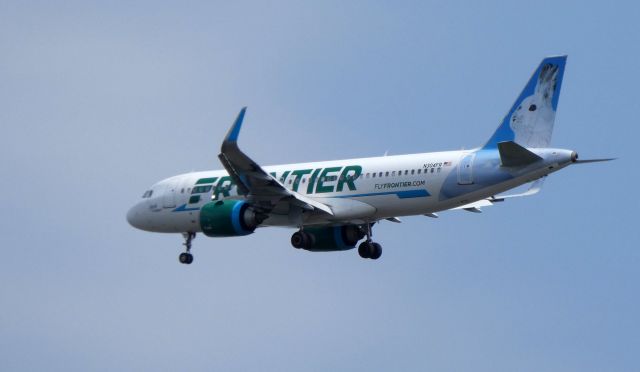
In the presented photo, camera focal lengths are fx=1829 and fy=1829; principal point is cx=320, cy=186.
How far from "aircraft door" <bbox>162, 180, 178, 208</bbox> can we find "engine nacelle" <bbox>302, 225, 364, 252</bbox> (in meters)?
5.38

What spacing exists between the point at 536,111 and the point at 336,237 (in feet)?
33.1

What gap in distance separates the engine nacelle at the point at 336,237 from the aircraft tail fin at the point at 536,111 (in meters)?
7.63

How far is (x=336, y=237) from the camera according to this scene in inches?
2744

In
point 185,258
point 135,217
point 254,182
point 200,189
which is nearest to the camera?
point 254,182

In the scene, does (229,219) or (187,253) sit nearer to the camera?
(229,219)

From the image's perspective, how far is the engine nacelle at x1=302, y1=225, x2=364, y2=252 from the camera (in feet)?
229

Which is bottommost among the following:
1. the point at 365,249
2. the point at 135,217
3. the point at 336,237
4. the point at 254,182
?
the point at 365,249

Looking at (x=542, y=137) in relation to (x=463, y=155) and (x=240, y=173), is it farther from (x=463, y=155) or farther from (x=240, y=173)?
(x=240, y=173)

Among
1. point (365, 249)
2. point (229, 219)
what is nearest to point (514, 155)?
point (365, 249)

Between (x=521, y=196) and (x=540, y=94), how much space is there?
4774 mm

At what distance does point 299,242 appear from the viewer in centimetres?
6812

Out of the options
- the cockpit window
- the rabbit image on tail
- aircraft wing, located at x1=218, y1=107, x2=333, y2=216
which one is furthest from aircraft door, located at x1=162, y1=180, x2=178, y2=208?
the rabbit image on tail

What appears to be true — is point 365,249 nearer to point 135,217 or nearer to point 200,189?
point 200,189

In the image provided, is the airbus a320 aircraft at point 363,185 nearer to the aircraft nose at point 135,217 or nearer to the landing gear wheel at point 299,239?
the landing gear wheel at point 299,239
